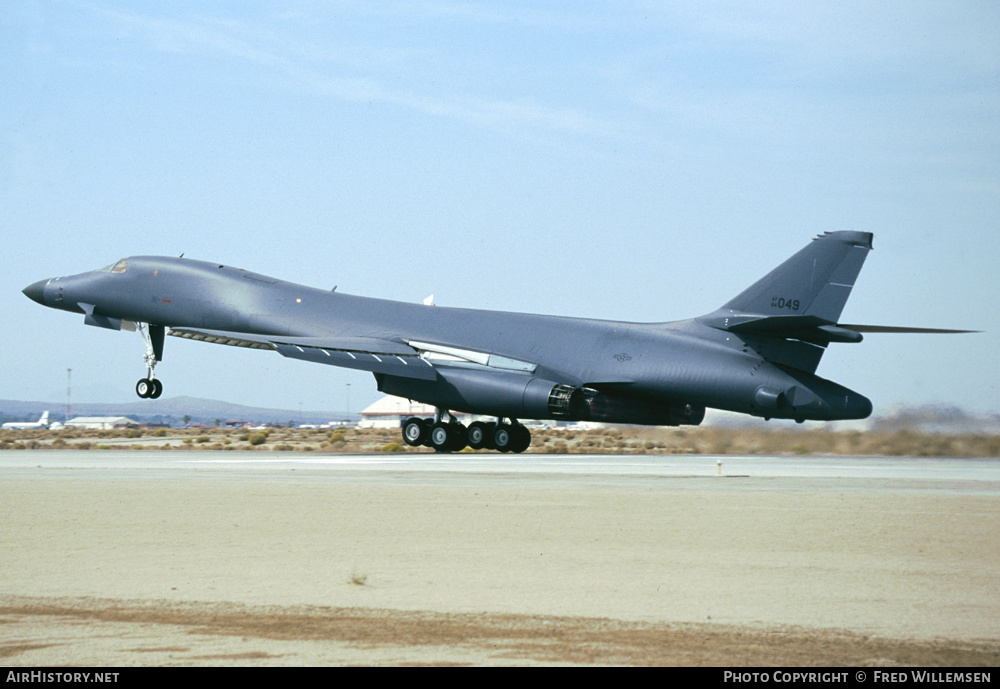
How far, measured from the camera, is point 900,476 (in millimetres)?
22438

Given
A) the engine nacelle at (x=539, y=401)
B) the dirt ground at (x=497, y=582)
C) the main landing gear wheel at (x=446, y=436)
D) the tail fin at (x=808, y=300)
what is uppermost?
the tail fin at (x=808, y=300)

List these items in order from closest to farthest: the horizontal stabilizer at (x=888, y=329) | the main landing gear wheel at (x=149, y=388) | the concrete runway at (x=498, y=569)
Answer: the concrete runway at (x=498, y=569) → the horizontal stabilizer at (x=888, y=329) → the main landing gear wheel at (x=149, y=388)

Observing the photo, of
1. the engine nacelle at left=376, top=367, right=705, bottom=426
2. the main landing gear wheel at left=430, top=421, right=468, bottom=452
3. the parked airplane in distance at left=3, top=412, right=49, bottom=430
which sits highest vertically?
the engine nacelle at left=376, top=367, right=705, bottom=426

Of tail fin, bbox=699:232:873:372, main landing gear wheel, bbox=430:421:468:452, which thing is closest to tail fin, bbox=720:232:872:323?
tail fin, bbox=699:232:873:372

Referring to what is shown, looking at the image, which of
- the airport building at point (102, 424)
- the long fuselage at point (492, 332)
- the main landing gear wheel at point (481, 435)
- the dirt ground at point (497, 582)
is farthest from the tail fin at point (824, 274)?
the airport building at point (102, 424)

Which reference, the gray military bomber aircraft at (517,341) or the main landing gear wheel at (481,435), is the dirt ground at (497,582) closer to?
the gray military bomber aircraft at (517,341)

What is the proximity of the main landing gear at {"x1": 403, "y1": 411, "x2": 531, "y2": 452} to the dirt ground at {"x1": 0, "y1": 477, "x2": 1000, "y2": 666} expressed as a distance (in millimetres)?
16141

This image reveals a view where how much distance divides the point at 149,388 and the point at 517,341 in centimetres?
1183

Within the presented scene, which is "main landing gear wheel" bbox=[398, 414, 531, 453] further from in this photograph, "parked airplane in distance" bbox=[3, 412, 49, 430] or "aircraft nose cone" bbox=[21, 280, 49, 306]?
"parked airplane in distance" bbox=[3, 412, 49, 430]

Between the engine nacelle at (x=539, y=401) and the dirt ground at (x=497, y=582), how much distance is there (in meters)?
14.3

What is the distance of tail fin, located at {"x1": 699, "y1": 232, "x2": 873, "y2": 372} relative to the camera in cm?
2830

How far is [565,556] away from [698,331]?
20.4 metres

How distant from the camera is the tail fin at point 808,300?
28297 mm
